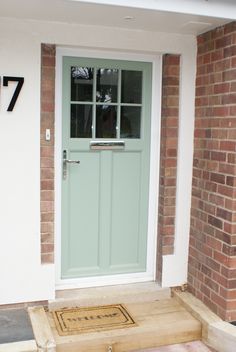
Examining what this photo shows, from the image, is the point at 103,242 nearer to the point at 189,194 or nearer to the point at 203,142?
the point at 189,194

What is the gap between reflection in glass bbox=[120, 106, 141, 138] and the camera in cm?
368

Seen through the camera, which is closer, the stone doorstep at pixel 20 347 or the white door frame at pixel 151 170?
the stone doorstep at pixel 20 347

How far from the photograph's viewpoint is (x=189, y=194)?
3729 millimetres

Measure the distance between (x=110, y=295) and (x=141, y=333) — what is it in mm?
499

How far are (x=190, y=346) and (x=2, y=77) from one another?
2.43m

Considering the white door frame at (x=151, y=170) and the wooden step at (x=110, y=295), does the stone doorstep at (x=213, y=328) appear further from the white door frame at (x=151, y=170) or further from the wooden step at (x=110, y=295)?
the white door frame at (x=151, y=170)

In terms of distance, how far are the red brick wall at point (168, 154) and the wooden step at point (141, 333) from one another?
0.39m

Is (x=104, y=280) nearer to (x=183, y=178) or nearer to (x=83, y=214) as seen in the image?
(x=83, y=214)

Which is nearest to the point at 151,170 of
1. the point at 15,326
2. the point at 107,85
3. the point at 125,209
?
the point at 125,209

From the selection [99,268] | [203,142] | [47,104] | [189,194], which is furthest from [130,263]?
[47,104]

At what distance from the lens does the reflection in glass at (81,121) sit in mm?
3547

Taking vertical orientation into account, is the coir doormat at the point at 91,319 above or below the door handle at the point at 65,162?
below

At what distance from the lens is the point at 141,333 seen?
3168 millimetres

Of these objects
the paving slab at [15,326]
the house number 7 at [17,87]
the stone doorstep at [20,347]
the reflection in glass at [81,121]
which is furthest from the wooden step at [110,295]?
the house number 7 at [17,87]
